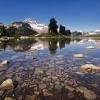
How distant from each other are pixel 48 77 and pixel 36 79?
2.78 ft

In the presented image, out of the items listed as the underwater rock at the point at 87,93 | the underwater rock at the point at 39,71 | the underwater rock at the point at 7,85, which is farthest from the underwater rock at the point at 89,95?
the underwater rock at the point at 39,71

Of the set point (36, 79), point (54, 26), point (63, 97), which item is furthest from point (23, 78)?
point (54, 26)

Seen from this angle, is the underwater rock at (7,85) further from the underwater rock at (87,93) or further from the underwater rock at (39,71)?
the underwater rock at (87,93)

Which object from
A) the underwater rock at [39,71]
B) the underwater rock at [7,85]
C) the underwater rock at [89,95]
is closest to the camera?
the underwater rock at [89,95]

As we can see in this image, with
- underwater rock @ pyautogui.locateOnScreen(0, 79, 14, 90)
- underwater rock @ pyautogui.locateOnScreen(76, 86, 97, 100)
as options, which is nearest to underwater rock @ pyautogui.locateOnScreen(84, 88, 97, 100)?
underwater rock @ pyautogui.locateOnScreen(76, 86, 97, 100)

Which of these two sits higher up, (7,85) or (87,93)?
(7,85)

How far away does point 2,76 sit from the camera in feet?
40.5

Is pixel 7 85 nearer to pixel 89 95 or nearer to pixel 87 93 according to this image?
pixel 87 93

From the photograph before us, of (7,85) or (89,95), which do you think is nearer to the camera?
(89,95)

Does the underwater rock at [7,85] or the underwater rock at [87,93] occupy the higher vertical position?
the underwater rock at [7,85]

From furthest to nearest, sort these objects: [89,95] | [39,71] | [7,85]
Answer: [39,71] < [7,85] < [89,95]

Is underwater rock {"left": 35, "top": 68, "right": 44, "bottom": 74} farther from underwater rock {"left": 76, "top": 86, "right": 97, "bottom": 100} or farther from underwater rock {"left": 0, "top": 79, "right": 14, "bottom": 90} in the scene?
underwater rock {"left": 76, "top": 86, "right": 97, "bottom": 100}

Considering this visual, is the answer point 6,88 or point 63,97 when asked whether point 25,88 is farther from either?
point 63,97

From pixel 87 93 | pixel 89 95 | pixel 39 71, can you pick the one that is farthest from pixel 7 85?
pixel 89 95
